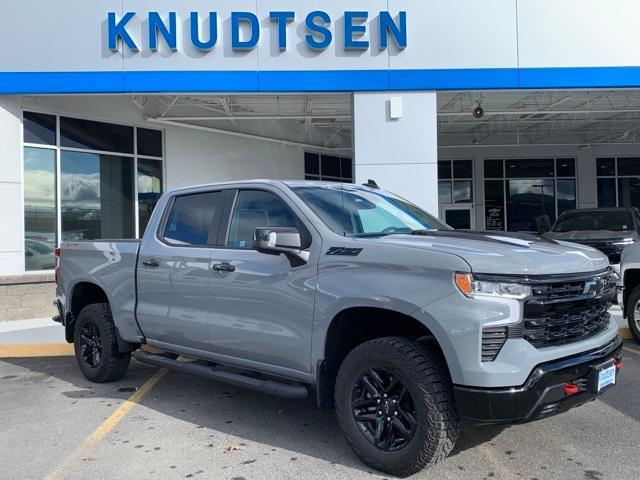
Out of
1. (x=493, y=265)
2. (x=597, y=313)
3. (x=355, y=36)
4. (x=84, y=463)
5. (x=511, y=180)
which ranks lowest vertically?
(x=84, y=463)

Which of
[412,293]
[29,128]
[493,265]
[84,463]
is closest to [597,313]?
[493,265]

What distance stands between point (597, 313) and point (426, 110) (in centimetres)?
765

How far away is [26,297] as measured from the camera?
1070 cm

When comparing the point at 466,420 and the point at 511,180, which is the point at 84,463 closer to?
the point at 466,420

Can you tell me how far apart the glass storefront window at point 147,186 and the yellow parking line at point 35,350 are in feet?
20.4

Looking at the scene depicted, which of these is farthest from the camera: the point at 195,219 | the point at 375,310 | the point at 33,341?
the point at 33,341

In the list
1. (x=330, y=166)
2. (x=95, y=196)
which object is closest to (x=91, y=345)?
(x=95, y=196)

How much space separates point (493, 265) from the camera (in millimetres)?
3365

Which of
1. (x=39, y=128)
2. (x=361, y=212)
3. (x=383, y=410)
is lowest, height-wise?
(x=383, y=410)

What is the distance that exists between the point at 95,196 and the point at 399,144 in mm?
6986

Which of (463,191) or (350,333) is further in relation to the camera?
(463,191)

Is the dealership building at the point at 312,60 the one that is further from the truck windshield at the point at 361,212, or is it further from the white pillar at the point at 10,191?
the truck windshield at the point at 361,212

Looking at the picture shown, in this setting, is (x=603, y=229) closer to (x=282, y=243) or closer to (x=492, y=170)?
(x=492, y=170)

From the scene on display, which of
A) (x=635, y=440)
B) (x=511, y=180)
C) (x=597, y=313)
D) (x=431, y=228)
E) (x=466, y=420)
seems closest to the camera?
(x=466, y=420)
